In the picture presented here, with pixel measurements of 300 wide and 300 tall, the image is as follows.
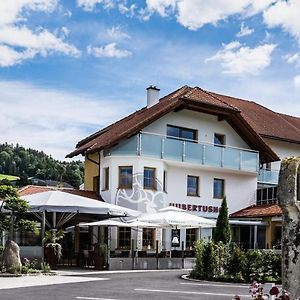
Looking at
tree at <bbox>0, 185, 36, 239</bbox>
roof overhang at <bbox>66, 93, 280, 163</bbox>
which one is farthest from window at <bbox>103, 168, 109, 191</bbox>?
tree at <bbox>0, 185, 36, 239</bbox>

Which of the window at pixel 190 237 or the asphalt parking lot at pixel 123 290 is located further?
the window at pixel 190 237

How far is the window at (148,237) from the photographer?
95.6 feet

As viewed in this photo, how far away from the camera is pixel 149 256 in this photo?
26.5 metres

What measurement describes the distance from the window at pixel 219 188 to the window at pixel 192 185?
1.34 meters

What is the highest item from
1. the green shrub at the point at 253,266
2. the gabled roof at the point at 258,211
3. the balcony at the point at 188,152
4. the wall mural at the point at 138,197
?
the balcony at the point at 188,152

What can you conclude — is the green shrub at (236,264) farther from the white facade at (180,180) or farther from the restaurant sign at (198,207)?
the restaurant sign at (198,207)

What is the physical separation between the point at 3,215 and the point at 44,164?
4861 centimetres

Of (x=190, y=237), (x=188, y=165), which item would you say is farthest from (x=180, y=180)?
(x=190, y=237)

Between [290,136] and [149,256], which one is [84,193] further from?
[290,136]

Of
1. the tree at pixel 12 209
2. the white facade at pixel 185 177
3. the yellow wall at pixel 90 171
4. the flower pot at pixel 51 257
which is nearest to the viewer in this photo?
the tree at pixel 12 209

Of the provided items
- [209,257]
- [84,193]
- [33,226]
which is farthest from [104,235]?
[209,257]

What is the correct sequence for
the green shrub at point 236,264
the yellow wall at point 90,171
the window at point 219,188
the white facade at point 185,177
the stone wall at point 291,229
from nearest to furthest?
the stone wall at point 291,229 → the green shrub at point 236,264 → the white facade at point 185,177 → the yellow wall at point 90,171 → the window at point 219,188

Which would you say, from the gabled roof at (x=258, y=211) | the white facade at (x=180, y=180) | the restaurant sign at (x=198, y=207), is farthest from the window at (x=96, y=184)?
the gabled roof at (x=258, y=211)

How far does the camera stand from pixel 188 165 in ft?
102
